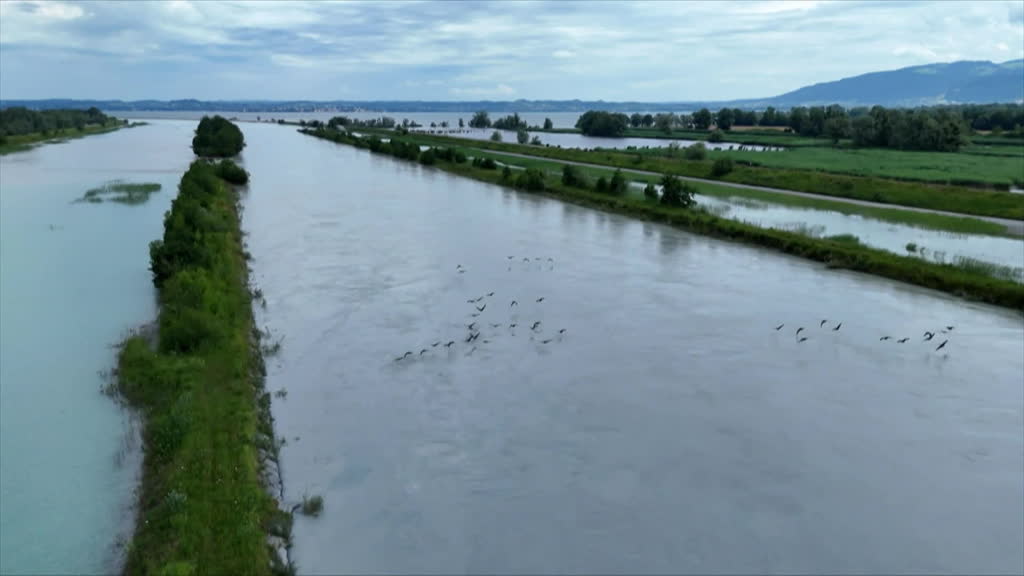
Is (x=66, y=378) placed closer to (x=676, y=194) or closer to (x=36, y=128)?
(x=676, y=194)

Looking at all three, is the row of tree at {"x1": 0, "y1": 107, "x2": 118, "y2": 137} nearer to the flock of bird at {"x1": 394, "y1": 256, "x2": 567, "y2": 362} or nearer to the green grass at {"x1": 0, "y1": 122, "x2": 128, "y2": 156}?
the green grass at {"x1": 0, "y1": 122, "x2": 128, "y2": 156}

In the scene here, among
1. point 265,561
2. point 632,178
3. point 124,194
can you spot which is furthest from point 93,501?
point 632,178

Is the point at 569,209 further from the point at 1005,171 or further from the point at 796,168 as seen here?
the point at 1005,171

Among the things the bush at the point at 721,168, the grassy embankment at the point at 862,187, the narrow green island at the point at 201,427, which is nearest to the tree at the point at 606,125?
the grassy embankment at the point at 862,187

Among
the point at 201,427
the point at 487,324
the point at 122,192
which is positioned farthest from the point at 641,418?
the point at 122,192

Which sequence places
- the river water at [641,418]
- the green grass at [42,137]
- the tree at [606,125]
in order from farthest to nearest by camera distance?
1. the tree at [606,125]
2. the green grass at [42,137]
3. the river water at [641,418]

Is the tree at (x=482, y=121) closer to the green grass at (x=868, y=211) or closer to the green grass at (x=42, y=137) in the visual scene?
the green grass at (x=42, y=137)
